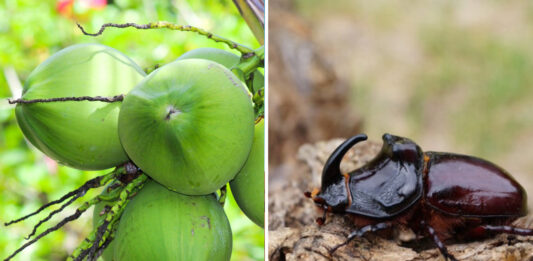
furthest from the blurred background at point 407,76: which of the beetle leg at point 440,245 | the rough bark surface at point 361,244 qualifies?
the beetle leg at point 440,245

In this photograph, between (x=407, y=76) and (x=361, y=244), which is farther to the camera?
(x=407, y=76)

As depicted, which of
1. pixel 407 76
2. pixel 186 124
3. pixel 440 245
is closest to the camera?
pixel 186 124

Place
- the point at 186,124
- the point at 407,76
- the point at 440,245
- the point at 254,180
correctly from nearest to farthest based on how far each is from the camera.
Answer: the point at 186,124
the point at 254,180
the point at 440,245
the point at 407,76

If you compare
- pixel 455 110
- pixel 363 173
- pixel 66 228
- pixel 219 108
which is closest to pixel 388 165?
pixel 363 173

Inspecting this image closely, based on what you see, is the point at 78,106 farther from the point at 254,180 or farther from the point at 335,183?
the point at 335,183

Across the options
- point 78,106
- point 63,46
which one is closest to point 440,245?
point 78,106

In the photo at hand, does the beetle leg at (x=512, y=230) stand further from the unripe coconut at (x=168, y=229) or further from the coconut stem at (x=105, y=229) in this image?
the coconut stem at (x=105, y=229)

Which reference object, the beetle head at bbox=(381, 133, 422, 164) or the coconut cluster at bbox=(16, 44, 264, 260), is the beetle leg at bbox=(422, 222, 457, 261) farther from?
the coconut cluster at bbox=(16, 44, 264, 260)

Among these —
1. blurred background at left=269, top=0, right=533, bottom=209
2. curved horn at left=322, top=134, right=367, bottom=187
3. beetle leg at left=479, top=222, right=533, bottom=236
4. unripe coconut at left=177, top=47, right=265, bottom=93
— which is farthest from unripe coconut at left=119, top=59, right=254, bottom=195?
blurred background at left=269, top=0, right=533, bottom=209
